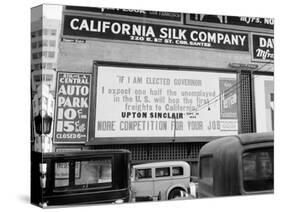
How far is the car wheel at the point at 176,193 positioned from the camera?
526 centimetres

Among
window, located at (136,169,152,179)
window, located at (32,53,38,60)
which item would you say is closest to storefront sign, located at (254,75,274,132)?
window, located at (136,169,152,179)

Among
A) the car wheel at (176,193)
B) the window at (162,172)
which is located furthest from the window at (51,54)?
the car wheel at (176,193)

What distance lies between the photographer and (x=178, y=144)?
538 centimetres

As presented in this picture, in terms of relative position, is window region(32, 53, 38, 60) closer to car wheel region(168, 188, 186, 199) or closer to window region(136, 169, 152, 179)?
window region(136, 169, 152, 179)

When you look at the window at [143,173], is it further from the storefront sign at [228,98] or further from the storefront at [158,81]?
the storefront sign at [228,98]

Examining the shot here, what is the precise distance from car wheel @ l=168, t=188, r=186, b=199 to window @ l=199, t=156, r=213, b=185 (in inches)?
10.0

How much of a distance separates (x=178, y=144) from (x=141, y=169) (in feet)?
1.57

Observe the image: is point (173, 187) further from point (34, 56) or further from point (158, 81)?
point (34, 56)

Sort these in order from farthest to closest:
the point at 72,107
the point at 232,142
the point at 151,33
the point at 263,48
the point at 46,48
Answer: the point at 263,48 < the point at 232,142 < the point at 151,33 < the point at 72,107 < the point at 46,48

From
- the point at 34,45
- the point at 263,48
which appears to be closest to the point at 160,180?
the point at 34,45

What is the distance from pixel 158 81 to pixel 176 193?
112 cm

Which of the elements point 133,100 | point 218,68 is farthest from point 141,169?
point 218,68

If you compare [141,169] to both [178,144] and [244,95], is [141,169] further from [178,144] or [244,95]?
[244,95]

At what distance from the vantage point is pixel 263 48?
19.3 feet
